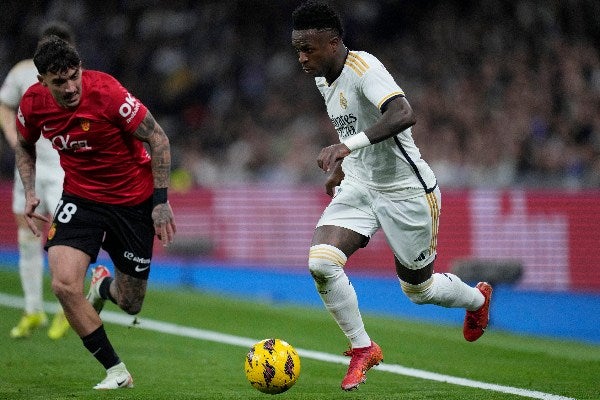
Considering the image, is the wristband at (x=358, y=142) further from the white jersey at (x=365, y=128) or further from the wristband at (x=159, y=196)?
the wristband at (x=159, y=196)

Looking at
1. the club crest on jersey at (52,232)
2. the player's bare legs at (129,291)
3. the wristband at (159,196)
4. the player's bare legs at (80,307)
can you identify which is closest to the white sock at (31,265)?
the player's bare legs at (129,291)

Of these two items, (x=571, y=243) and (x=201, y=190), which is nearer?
(x=571, y=243)

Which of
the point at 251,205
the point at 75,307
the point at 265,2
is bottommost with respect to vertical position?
the point at 251,205

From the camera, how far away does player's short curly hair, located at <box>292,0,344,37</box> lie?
7.33 m

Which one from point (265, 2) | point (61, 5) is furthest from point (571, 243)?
point (61, 5)

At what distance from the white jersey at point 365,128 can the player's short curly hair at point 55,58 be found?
5.75 feet

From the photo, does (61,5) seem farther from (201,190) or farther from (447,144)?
(447,144)

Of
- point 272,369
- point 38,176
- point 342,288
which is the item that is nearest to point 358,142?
point 342,288

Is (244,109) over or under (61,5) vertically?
under

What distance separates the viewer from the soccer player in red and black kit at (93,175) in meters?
7.54

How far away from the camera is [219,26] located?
25.0m

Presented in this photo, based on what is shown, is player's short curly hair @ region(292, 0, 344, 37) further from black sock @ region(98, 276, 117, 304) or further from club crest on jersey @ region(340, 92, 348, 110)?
black sock @ region(98, 276, 117, 304)

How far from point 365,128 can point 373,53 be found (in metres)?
14.7

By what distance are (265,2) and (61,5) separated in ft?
16.4
